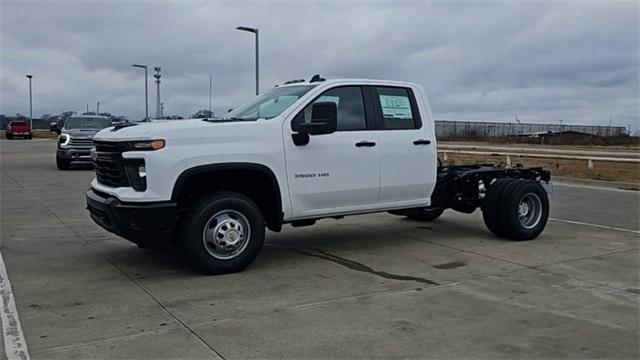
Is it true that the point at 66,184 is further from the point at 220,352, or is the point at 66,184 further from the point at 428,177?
the point at 220,352

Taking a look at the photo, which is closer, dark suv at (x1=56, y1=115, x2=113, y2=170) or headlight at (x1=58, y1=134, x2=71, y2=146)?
dark suv at (x1=56, y1=115, x2=113, y2=170)

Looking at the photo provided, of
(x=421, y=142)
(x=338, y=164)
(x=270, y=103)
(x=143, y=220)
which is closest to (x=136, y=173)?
(x=143, y=220)

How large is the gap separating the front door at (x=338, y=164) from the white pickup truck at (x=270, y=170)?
1 cm

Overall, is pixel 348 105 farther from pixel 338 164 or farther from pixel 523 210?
pixel 523 210

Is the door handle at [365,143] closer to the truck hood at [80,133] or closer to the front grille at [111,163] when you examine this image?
the front grille at [111,163]

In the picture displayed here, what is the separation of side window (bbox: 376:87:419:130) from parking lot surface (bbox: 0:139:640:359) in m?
1.59

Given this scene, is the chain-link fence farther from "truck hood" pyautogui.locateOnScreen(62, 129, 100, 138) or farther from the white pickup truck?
the white pickup truck

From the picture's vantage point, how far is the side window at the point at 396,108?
7.88 meters

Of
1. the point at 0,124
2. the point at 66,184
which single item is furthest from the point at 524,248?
the point at 0,124

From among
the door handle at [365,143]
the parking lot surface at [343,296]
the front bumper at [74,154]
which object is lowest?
the parking lot surface at [343,296]

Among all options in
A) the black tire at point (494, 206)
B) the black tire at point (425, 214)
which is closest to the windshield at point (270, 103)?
the black tire at point (494, 206)

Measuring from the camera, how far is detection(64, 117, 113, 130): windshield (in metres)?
22.3

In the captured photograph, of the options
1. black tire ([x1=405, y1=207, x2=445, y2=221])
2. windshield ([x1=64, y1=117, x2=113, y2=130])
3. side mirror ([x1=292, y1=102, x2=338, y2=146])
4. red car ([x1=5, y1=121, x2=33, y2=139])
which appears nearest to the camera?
side mirror ([x1=292, y1=102, x2=338, y2=146])

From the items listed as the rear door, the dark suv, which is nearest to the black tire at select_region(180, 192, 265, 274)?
the rear door
